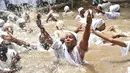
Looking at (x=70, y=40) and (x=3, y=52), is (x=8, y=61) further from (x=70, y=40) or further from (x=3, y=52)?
(x=70, y=40)

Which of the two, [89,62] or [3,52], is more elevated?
[3,52]

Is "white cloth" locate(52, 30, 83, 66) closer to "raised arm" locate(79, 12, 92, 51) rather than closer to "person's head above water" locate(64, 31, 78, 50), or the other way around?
"person's head above water" locate(64, 31, 78, 50)

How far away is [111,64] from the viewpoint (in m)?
5.51

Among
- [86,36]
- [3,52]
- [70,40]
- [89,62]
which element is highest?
[86,36]

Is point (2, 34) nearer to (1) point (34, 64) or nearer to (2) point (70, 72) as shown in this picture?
(1) point (34, 64)

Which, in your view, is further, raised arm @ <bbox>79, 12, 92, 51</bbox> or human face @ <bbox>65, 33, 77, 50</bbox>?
human face @ <bbox>65, 33, 77, 50</bbox>

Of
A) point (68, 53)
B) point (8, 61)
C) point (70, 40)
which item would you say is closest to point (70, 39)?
point (70, 40)

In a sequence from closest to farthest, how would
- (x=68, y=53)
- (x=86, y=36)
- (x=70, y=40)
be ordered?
(x=86, y=36)
(x=70, y=40)
(x=68, y=53)

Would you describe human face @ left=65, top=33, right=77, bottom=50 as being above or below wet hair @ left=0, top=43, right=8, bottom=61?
above

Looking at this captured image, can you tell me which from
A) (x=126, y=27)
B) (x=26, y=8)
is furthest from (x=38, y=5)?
(x=126, y=27)

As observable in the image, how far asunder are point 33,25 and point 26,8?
5.02m

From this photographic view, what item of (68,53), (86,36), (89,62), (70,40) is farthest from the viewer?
(89,62)

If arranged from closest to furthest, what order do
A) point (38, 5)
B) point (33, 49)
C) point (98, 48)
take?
point (98, 48) → point (33, 49) → point (38, 5)

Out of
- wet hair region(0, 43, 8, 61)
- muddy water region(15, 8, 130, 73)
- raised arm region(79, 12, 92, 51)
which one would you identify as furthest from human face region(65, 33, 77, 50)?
wet hair region(0, 43, 8, 61)
